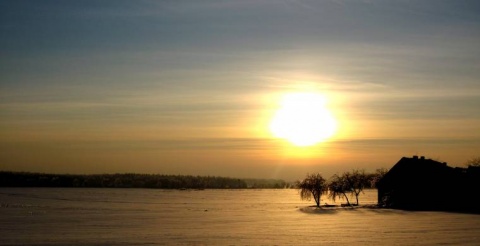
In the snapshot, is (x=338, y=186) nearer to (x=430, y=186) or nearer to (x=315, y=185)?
(x=315, y=185)

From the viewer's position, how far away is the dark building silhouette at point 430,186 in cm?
7136

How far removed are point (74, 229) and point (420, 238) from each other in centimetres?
2431

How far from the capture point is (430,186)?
244ft

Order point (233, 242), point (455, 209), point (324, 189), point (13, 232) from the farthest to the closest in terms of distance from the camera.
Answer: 1. point (324, 189)
2. point (455, 209)
3. point (13, 232)
4. point (233, 242)

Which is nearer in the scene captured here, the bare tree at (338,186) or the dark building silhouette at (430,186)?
the dark building silhouette at (430,186)

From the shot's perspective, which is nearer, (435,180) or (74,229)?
(74,229)

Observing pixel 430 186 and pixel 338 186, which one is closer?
pixel 430 186

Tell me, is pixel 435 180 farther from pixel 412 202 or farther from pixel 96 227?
pixel 96 227

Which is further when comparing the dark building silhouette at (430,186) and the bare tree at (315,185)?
the bare tree at (315,185)

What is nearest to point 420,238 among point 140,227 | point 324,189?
point 140,227

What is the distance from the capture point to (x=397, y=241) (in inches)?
1480

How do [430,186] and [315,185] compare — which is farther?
[315,185]

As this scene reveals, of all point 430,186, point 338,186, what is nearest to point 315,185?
point 338,186

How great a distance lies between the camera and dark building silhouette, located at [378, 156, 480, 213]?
71.4 metres
